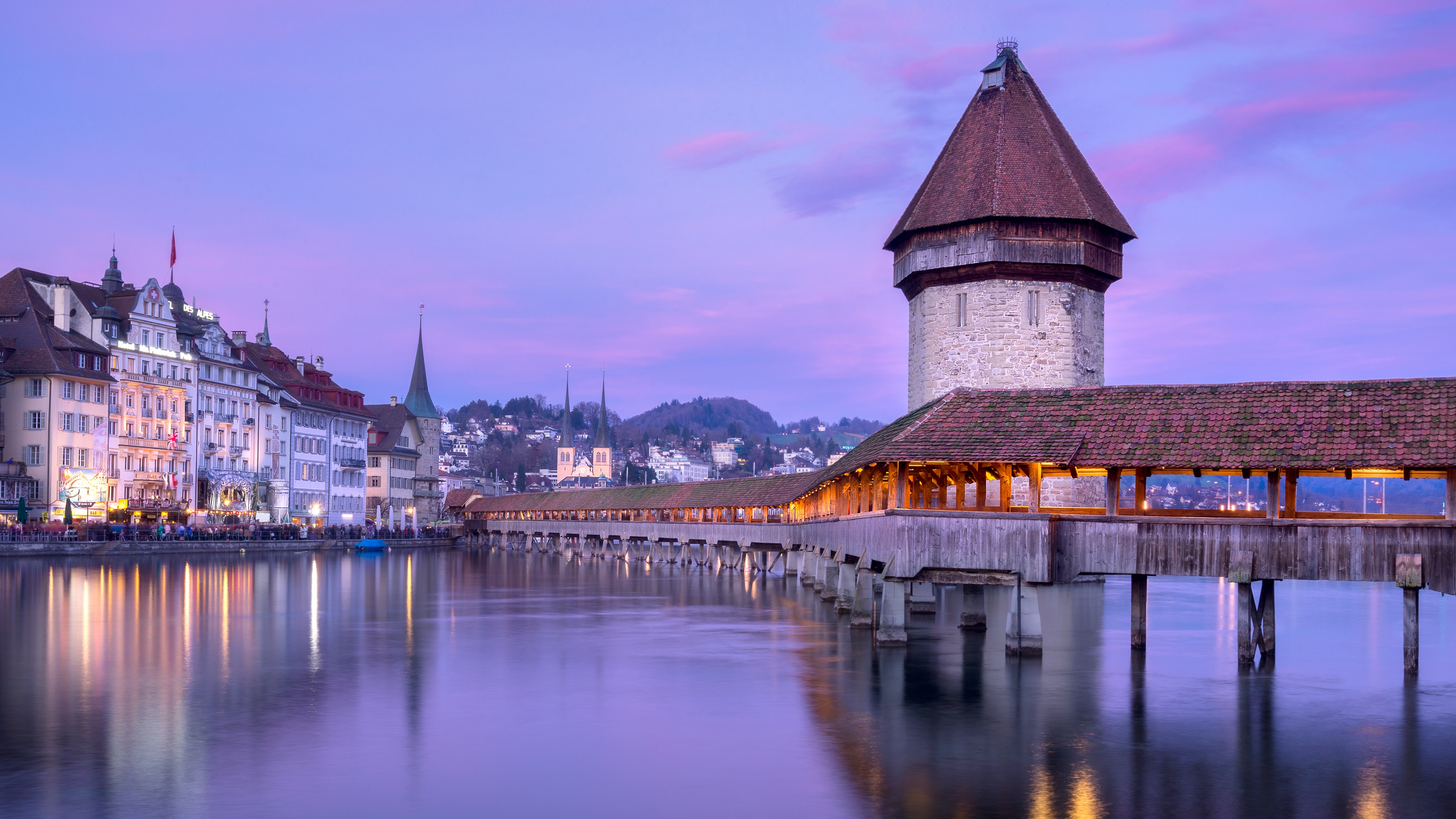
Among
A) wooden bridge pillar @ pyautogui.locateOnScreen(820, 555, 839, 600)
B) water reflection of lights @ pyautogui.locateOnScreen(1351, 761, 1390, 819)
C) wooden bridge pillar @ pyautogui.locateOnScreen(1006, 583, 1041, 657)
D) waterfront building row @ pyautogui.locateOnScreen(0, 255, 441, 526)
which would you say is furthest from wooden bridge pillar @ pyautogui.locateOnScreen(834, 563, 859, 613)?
waterfront building row @ pyautogui.locateOnScreen(0, 255, 441, 526)

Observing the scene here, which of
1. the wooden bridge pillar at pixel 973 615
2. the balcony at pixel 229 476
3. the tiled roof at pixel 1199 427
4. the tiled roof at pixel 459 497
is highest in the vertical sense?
the tiled roof at pixel 1199 427

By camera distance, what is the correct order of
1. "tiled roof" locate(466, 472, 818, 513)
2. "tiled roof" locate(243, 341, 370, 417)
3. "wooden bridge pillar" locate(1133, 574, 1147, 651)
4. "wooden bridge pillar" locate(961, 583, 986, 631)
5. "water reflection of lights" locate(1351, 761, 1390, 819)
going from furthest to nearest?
1. "tiled roof" locate(243, 341, 370, 417)
2. "tiled roof" locate(466, 472, 818, 513)
3. "wooden bridge pillar" locate(961, 583, 986, 631)
4. "wooden bridge pillar" locate(1133, 574, 1147, 651)
5. "water reflection of lights" locate(1351, 761, 1390, 819)

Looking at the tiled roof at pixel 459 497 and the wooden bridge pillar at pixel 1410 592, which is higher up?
the wooden bridge pillar at pixel 1410 592

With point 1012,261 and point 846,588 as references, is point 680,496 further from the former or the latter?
point 846,588

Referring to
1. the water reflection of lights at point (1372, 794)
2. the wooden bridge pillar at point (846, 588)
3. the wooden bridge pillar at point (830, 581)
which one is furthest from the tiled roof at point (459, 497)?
A: the water reflection of lights at point (1372, 794)

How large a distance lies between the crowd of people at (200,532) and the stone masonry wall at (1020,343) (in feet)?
152

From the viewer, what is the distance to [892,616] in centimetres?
3134

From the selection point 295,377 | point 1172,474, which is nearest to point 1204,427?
point 1172,474

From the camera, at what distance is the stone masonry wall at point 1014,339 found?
1998 inches

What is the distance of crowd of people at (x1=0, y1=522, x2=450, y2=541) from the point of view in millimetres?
69812

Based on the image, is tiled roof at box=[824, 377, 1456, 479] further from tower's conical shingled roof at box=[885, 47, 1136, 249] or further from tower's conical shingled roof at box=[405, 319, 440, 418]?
tower's conical shingled roof at box=[405, 319, 440, 418]

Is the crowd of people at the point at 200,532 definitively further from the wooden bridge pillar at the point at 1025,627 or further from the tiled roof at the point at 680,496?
the wooden bridge pillar at the point at 1025,627

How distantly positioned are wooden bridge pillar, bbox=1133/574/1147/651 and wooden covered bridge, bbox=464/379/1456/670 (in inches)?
2.4

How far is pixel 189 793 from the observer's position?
1652 centimetres
